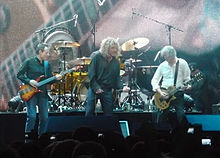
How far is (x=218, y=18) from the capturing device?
14047 mm

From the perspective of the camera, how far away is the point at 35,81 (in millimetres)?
10172

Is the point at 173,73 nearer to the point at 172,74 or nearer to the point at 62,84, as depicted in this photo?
the point at 172,74

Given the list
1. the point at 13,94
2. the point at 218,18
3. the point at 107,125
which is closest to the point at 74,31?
the point at 13,94

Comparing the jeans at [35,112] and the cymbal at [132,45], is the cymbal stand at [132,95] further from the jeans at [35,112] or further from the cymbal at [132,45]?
the jeans at [35,112]

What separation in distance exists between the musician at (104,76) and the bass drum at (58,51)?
405cm

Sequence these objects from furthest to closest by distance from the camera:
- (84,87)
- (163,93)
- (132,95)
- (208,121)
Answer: (84,87)
(132,95)
(163,93)
(208,121)

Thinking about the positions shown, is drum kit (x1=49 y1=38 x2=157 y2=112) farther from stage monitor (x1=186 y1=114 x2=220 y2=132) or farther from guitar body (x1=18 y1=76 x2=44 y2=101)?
stage monitor (x1=186 y1=114 x2=220 y2=132)

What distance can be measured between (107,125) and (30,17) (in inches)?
344

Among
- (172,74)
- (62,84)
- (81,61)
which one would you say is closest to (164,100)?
(172,74)

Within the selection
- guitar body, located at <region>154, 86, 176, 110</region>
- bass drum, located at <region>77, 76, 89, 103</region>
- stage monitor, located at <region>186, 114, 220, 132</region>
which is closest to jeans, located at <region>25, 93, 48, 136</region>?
guitar body, located at <region>154, 86, 176, 110</region>

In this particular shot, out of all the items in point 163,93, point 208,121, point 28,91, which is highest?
point 28,91

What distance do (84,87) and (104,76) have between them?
3.89m

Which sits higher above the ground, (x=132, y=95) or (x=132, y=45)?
(x=132, y=45)

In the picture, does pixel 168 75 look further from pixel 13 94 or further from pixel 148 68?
pixel 13 94
